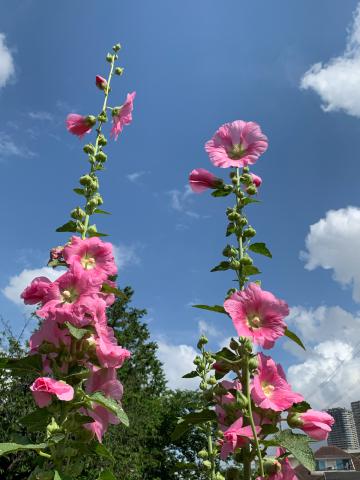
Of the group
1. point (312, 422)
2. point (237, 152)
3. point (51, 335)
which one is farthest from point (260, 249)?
point (51, 335)

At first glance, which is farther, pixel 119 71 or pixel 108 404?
pixel 119 71

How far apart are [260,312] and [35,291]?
3.24 ft

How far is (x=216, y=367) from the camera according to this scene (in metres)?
1.89

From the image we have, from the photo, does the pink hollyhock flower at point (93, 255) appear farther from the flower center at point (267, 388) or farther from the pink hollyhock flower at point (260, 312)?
the flower center at point (267, 388)

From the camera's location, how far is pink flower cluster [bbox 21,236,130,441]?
1.80 m

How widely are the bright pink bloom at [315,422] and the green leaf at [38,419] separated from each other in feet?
3.43

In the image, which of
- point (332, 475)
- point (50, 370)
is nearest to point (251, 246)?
point (50, 370)

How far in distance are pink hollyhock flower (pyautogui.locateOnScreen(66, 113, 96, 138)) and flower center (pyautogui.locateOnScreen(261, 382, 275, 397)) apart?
1.77 m

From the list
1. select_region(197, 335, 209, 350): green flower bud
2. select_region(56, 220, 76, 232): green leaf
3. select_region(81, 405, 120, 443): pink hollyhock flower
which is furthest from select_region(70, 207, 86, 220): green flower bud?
select_region(197, 335, 209, 350): green flower bud

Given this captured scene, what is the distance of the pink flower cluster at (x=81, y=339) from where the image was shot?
180cm

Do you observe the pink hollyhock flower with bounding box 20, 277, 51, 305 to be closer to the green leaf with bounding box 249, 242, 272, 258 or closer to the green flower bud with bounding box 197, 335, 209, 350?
the green leaf with bounding box 249, 242, 272, 258

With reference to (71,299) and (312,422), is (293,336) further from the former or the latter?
(71,299)

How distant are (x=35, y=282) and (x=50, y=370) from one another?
1.27 ft

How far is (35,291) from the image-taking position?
1934 millimetres
